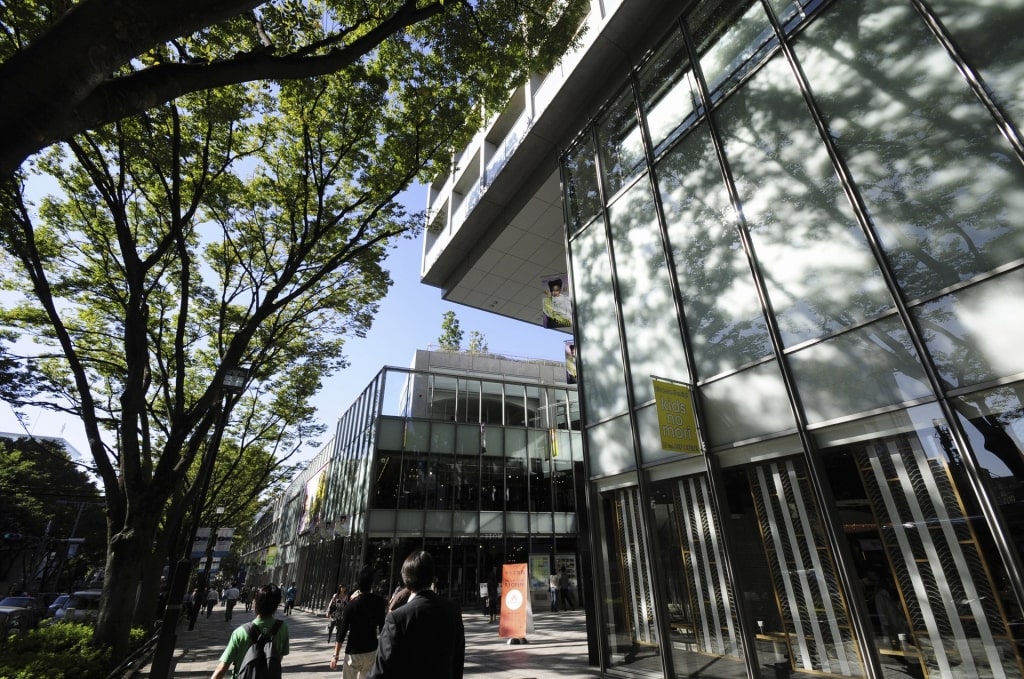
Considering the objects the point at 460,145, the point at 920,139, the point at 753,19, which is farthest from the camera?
the point at 460,145

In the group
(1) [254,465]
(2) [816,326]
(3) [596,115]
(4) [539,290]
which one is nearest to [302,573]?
(1) [254,465]

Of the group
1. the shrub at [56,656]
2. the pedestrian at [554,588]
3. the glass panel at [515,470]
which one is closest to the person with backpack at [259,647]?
the shrub at [56,656]

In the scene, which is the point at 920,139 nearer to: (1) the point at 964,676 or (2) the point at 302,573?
(1) the point at 964,676

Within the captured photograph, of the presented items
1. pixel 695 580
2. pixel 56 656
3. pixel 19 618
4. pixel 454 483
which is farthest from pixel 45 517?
pixel 695 580

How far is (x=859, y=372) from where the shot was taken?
5348 millimetres

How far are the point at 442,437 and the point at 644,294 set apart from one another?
14.8 meters

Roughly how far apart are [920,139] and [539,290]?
13363mm

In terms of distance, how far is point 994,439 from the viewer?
14.1ft

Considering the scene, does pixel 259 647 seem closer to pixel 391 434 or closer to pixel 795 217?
pixel 795 217

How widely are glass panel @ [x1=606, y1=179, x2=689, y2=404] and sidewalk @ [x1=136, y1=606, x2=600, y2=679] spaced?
5043mm

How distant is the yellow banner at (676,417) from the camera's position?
6.56 meters

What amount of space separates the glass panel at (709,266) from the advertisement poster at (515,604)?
687cm

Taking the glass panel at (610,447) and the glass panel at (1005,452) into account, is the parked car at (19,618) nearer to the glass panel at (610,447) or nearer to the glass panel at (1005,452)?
the glass panel at (610,447)

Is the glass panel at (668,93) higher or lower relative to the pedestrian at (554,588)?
higher
